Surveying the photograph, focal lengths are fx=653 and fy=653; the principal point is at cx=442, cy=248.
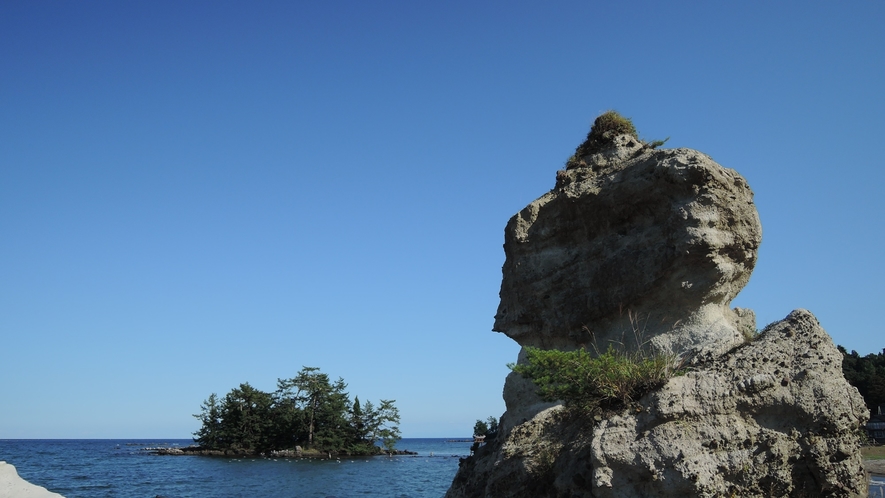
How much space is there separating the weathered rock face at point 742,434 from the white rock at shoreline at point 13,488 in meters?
9.80

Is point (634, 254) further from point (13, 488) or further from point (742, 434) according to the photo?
point (13, 488)

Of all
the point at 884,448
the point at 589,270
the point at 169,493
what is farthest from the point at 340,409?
the point at 589,270

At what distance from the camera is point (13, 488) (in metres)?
12.4

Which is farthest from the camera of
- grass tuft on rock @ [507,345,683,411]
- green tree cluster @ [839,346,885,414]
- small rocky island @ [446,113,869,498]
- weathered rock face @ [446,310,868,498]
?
green tree cluster @ [839,346,885,414]

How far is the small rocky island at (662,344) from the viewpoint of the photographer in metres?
9.21

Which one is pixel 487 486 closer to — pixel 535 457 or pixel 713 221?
pixel 535 457

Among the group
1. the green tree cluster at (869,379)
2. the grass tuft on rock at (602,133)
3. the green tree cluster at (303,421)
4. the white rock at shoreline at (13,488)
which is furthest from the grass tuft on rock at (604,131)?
the green tree cluster at (303,421)

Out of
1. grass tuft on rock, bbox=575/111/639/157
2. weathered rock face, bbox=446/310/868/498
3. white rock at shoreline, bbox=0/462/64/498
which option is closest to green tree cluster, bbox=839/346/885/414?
grass tuft on rock, bbox=575/111/639/157

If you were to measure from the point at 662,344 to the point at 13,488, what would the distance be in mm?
12453

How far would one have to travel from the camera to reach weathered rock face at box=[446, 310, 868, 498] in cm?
910

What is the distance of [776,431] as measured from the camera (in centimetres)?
941

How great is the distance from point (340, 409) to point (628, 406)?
7222 cm

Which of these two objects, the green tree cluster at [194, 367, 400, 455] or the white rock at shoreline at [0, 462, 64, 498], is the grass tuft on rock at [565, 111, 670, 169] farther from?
the green tree cluster at [194, 367, 400, 455]

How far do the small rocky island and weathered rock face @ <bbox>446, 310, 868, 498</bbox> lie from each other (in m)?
0.02
